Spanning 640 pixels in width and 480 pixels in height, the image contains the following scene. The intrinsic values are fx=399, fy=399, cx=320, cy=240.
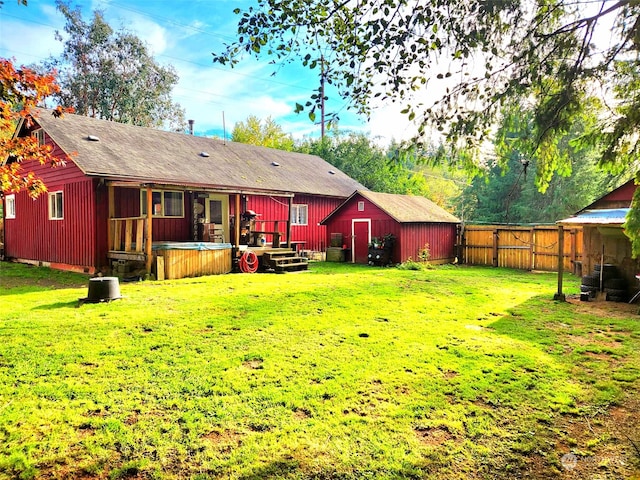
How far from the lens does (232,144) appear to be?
19.9 meters

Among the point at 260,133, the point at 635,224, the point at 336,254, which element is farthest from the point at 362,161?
the point at 635,224

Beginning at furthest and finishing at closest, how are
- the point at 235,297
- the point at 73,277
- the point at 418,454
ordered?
the point at 73,277
the point at 235,297
the point at 418,454

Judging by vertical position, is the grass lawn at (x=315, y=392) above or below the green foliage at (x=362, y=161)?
below

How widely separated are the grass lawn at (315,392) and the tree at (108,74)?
2584 centimetres

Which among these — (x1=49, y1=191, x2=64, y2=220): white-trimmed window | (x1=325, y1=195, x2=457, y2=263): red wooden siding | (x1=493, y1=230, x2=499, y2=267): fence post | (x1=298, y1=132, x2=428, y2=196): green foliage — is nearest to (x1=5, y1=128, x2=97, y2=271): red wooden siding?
(x1=49, y1=191, x2=64, y2=220): white-trimmed window

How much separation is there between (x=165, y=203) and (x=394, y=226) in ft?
27.5

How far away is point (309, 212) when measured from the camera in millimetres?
18672

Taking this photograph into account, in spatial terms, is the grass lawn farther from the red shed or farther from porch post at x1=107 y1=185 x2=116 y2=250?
the red shed

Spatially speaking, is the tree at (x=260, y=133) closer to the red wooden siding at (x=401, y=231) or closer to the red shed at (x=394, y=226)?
the red wooden siding at (x=401, y=231)

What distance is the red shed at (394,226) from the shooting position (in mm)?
15391

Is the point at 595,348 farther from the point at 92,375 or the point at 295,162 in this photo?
the point at 295,162

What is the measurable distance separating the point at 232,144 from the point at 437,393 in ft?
59.4

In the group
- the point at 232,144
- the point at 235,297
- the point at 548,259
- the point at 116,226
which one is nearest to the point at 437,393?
the point at 235,297

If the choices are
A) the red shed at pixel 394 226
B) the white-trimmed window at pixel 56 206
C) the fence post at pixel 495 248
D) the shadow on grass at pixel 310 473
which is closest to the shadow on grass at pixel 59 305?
the shadow on grass at pixel 310 473
